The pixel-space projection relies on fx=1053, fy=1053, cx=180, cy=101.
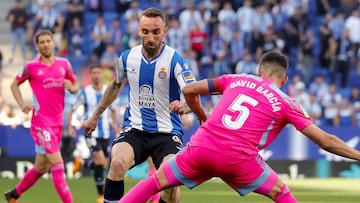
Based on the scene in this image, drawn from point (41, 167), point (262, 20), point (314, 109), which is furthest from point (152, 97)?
point (262, 20)

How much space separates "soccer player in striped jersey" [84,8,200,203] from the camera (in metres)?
10.6

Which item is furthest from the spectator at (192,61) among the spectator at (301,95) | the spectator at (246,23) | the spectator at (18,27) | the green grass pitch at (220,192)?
the green grass pitch at (220,192)

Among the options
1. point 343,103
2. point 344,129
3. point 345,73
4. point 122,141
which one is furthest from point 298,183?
point 122,141

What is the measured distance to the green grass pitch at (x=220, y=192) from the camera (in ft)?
53.3

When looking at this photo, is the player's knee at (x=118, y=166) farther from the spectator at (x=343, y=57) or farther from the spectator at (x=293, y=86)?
the spectator at (x=343, y=57)

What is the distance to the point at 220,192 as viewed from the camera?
1831cm

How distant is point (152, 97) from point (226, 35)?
17879 millimetres

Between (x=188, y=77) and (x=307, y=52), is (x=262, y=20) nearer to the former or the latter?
(x=307, y=52)

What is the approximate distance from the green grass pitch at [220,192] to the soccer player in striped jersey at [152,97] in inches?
194

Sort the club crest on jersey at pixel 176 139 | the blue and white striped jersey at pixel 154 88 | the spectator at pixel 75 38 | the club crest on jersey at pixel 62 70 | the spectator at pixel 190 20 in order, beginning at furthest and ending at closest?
the spectator at pixel 75 38 < the spectator at pixel 190 20 < the club crest on jersey at pixel 62 70 < the club crest on jersey at pixel 176 139 < the blue and white striped jersey at pixel 154 88

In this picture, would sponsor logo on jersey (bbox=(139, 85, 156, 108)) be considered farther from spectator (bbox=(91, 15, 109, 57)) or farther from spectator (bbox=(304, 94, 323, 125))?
spectator (bbox=(91, 15, 109, 57))

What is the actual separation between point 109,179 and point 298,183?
11176mm

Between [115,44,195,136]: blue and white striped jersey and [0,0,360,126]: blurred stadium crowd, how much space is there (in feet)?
52.7

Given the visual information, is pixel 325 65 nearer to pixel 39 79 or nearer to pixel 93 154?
pixel 93 154
